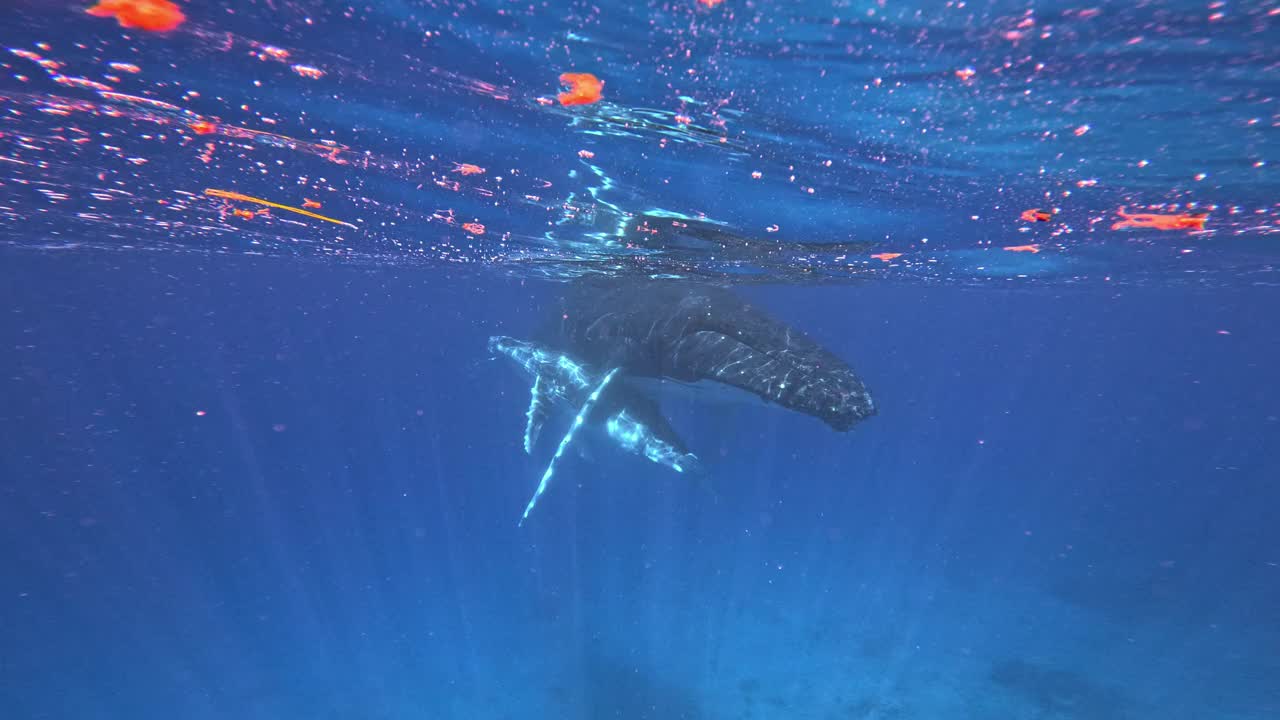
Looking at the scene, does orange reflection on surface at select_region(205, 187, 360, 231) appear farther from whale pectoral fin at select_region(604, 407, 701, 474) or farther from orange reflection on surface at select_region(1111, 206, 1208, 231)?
orange reflection on surface at select_region(1111, 206, 1208, 231)

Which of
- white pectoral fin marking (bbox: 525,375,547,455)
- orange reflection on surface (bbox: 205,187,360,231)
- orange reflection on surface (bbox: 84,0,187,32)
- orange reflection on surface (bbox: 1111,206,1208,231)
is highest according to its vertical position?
orange reflection on surface (bbox: 1111,206,1208,231)

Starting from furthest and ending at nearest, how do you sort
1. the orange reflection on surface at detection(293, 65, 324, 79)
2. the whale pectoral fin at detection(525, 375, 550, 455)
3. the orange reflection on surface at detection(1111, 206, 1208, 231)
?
the whale pectoral fin at detection(525, 375, 550, 455) → the orange reflection on surface at detection(1111, 206, 1208, 231) → the orange reflection on surface at detection(293, 65, 324, 79)

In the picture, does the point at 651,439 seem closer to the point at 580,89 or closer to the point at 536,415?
the point at 536,415

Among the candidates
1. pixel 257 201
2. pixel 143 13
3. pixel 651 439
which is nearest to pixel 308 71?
pixel 143 13

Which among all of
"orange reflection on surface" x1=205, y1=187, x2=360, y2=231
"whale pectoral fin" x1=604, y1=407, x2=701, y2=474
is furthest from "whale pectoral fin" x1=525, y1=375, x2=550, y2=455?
"orange reflection on surface" x1=205, y1=187, x2=360, y2=231

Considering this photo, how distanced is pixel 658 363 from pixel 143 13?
10.9m

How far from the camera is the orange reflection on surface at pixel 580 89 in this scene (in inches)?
279

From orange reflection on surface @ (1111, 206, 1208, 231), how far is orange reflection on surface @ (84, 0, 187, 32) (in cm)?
1629

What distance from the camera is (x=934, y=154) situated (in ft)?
30.8

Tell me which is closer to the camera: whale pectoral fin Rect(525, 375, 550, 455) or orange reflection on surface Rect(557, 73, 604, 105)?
orange reflection on surface Rect(557, 73, 604, 105)

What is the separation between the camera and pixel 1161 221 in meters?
14.2

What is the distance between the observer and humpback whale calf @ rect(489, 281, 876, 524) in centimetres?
1128

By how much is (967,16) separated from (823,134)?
3.05 m

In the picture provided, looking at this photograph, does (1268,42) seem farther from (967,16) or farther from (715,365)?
(715,365)
